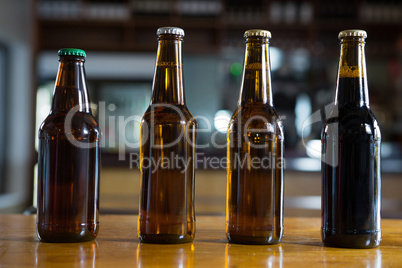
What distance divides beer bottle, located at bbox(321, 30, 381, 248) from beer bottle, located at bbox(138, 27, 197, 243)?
192mm

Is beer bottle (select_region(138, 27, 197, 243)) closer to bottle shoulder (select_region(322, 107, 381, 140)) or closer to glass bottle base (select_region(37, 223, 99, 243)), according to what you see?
glass bottle base (select_region(37, 223, 99, 243))

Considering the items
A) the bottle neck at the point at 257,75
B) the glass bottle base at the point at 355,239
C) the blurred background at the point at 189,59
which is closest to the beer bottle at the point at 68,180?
the bottle neck at the point at 257,75

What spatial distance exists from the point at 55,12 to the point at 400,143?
310cm

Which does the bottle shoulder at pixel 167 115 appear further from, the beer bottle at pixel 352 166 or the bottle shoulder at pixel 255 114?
the beer bottle at pixel 352 166

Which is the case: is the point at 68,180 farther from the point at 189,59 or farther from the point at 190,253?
the point at 189,59

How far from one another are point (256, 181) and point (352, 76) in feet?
0.67

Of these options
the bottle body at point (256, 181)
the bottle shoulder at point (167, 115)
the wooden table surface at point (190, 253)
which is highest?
the bottle shoulder at point (167, 115)

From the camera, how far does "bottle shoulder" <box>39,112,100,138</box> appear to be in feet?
2.21

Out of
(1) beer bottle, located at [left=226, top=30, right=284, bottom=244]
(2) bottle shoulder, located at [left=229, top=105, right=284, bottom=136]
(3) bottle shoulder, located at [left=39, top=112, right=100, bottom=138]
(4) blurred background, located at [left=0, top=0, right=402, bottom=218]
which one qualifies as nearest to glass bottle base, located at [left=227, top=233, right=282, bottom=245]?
(1) beer bottle, located at [left=226, top=30, right=284, bottom=244]

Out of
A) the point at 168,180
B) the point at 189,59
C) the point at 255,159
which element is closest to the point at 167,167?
the point at 168,180

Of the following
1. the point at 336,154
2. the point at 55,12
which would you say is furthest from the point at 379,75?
the point at 336,154

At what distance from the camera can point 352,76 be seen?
2.21 ft

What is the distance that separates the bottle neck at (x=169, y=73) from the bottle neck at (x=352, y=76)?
0.23 meters

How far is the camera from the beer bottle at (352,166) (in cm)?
64
